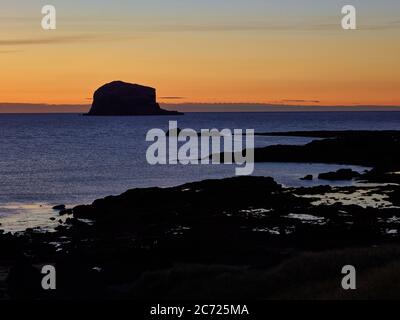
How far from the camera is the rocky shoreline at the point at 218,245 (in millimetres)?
23344

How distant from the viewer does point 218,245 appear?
32.9 meters

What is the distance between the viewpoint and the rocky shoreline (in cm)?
2334

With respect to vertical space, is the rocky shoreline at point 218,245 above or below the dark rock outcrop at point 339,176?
above

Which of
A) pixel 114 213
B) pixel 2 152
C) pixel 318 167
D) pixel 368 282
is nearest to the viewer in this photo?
pixel 368 282

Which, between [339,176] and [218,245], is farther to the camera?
[339,176]

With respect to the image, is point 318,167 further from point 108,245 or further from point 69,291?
point 69,291

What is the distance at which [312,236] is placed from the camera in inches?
1359

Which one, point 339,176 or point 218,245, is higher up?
point 218,245

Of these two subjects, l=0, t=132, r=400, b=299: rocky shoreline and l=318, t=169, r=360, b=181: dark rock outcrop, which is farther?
l=318, t=169, r=360, b=181: dark rock outcrop

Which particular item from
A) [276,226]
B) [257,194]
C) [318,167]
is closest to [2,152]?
[318,167]

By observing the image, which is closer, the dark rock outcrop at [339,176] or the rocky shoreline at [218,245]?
the rocky shoreline at [218,245]

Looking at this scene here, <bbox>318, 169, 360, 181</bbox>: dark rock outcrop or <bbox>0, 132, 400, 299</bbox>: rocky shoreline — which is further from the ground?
<bbox>0, 132, 400, 299</bbox>: rocky shoreline
